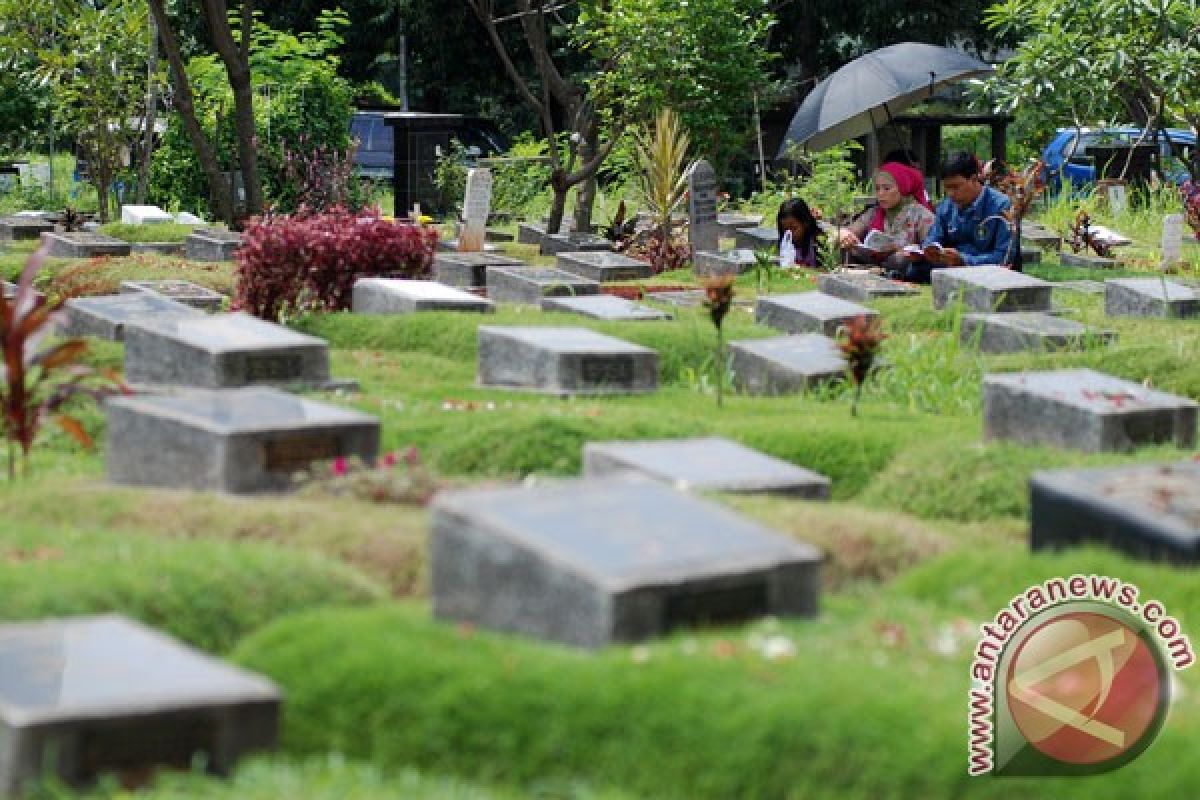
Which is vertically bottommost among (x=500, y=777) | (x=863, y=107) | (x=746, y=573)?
(x=500, y=777)

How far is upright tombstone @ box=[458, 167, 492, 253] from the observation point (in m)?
16.6

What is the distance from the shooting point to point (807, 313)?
38.6 feet

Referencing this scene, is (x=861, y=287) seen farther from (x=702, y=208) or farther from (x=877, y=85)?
(x=877, y=85)

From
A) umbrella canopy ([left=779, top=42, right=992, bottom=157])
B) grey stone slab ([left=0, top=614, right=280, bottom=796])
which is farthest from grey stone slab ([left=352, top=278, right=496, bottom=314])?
umbrella canopy ([left=779, top=42, right=992, bottom=157])

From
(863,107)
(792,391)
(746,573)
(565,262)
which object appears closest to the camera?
(746,573)

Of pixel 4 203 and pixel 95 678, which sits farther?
pixel 4 203

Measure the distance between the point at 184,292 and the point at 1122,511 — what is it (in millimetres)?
7816

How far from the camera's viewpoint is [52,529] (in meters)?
6.52

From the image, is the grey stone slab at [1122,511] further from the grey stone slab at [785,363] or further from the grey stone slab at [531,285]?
the grey stone slab at [531,285]

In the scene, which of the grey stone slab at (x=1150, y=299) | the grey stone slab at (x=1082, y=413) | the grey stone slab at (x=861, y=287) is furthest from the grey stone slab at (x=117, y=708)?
the grey stone slab at (x=861, y=287)

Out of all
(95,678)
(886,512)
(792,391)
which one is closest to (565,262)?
(792,391)

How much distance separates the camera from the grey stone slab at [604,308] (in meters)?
11.6

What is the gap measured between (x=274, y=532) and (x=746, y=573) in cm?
170

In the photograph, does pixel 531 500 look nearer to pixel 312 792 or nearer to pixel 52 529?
pixel 312 792
